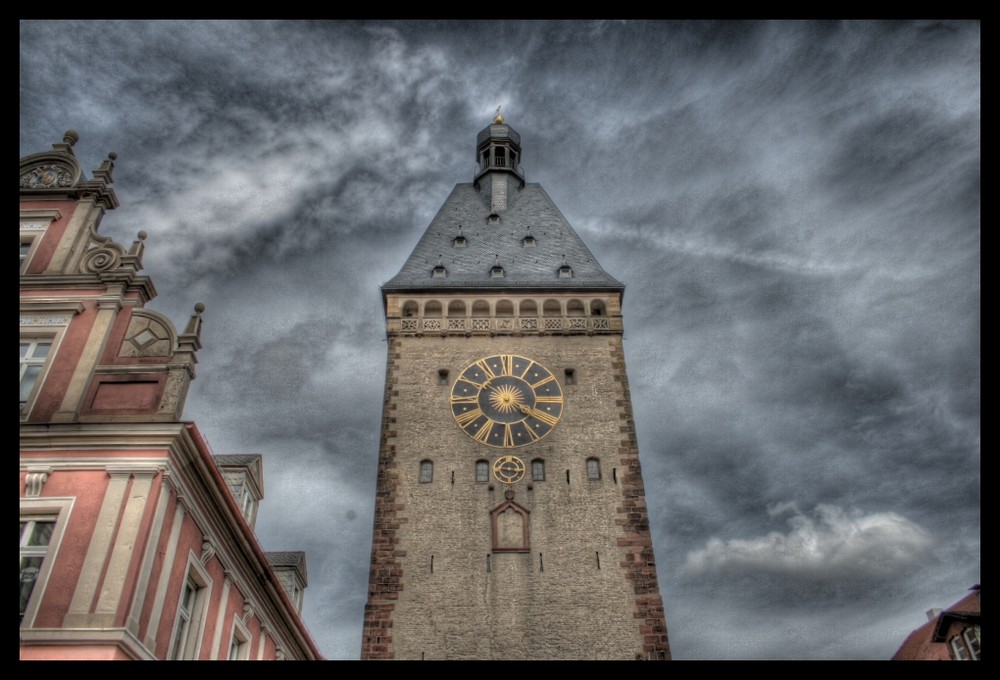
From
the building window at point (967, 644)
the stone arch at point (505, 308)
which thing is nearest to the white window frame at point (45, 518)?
the building window at point (967, 644)

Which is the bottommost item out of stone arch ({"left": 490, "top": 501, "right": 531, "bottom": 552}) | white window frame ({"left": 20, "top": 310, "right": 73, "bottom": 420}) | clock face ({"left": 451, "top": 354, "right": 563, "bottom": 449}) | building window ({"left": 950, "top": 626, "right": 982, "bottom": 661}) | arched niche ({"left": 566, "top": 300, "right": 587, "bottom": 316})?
building window ({"left": 950, "top": 626, "right": 982, "bottom": 661})

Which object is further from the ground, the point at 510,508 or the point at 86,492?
the point at 510,508

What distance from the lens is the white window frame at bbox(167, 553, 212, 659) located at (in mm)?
14648

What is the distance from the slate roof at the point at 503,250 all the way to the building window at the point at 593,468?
8749 millimetres

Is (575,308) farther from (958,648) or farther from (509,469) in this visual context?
(958,648)

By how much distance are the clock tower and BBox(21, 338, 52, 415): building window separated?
15.1m

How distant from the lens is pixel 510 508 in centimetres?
2995

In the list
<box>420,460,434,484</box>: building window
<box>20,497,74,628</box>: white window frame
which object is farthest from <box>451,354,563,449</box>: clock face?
<box>20,497,74,628</box>: white window frame

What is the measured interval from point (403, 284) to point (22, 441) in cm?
2475

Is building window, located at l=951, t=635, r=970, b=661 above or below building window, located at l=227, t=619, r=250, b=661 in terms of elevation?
above

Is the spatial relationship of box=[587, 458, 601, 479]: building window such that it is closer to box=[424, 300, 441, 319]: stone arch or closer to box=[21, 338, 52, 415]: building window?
box=[424, 300, 441, 319]: stone arch

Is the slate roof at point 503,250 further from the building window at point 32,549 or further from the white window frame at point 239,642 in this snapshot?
the building window at point 32,549
